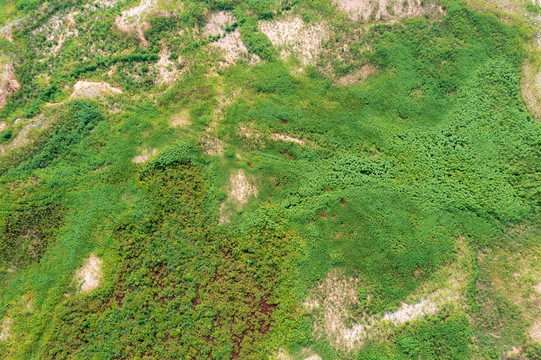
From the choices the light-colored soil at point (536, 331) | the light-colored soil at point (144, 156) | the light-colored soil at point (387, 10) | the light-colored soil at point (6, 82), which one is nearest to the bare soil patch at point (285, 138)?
the light-colored soil at point (144, 156)

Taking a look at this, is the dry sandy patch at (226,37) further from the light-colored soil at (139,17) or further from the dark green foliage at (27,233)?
the dark green foliage at (27,233)

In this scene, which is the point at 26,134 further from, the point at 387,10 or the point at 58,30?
the point at 387,10

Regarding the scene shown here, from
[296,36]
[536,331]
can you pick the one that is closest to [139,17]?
[296,36]

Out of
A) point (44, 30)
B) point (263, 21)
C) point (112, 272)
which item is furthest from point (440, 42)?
point (44, 30)

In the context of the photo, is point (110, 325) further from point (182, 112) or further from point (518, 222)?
point (518, 222)

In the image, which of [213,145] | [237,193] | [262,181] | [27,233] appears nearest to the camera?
[27,233]

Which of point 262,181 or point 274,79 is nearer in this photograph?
point 262,181

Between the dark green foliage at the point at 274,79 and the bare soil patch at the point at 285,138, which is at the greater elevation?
the dark green foliage at the point at 274,79
